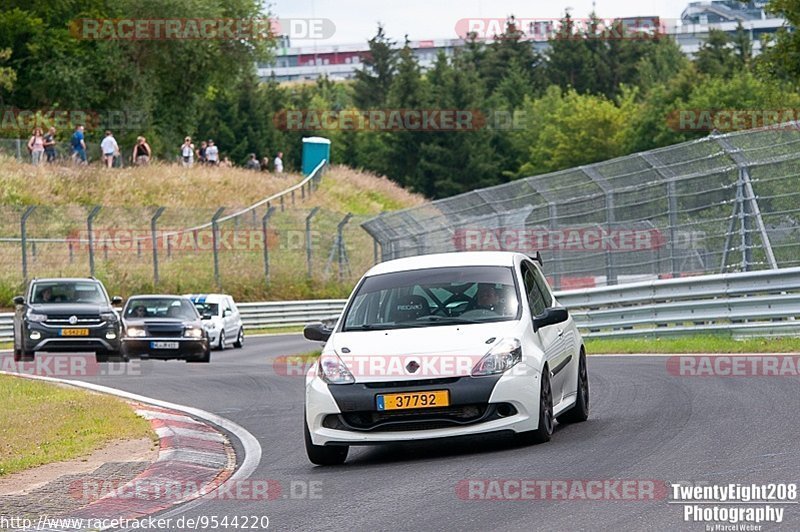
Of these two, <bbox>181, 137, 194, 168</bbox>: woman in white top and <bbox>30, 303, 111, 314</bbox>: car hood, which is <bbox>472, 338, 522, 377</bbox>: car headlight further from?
<bbox>181, 137, 194, 168</bbox>: woman in white top

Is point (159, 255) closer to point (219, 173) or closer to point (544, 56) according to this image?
point (219, 173)

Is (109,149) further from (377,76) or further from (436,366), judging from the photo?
(377,76)

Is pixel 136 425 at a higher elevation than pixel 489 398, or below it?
below

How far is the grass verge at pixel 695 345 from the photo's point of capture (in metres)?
18.4

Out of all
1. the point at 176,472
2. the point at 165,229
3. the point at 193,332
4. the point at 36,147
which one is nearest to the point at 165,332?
the point at 193,332

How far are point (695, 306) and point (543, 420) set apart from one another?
1135 cm

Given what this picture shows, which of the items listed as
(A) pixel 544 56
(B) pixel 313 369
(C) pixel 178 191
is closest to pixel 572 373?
(B) pixel 313 369

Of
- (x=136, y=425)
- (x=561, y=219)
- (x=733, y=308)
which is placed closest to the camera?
(x=136, y=425)

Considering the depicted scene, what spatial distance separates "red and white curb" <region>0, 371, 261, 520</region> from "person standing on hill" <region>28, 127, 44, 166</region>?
34485mm

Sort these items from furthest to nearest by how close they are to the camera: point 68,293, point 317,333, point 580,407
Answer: point 68,293, point 580,407, point 317,333

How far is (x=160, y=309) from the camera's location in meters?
26.8

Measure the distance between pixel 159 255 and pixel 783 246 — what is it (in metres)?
23.6

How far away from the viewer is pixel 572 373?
37.7ft

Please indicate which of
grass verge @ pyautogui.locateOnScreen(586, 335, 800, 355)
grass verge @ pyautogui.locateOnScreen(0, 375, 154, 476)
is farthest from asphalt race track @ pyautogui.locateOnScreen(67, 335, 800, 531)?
grass verge @ pyautogui.locateOnScreen(586, 335, 800, 355)
